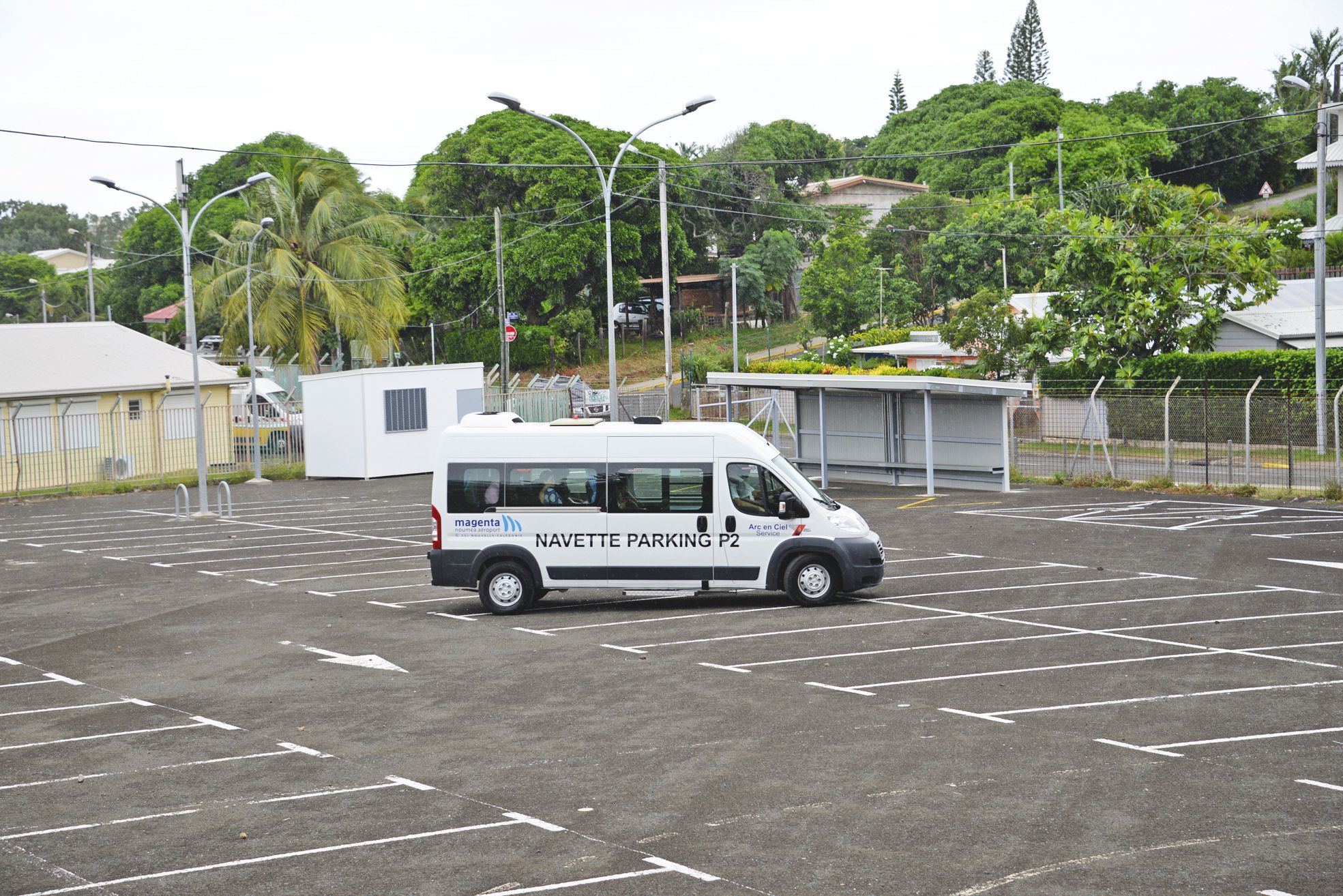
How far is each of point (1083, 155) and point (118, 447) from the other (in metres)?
57.2

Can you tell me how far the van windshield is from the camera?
15.7 metres

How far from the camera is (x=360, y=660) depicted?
44.6 ft

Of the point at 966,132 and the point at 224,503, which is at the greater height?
the point at 966,132

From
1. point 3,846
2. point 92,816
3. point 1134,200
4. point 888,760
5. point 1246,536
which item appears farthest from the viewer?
point 1134,200

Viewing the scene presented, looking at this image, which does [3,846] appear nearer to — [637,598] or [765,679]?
[765,679]

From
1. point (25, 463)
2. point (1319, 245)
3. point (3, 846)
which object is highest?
point (1319, 245)

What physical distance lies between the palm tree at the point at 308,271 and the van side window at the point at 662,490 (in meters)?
29.9

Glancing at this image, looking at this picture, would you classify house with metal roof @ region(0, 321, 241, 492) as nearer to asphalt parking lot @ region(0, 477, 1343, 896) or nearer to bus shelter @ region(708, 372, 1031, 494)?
bus shelter @ region(708, 372, 1031, 494)

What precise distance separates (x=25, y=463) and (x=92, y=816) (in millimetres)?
29303

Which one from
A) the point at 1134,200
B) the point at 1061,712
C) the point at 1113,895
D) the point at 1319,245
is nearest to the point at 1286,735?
the point at 1061,712

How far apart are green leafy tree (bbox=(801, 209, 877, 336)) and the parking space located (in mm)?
55139

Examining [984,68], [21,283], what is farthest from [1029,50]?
[21,283]

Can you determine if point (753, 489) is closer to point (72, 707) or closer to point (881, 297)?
point (72, 707)

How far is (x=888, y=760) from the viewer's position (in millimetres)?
9430
